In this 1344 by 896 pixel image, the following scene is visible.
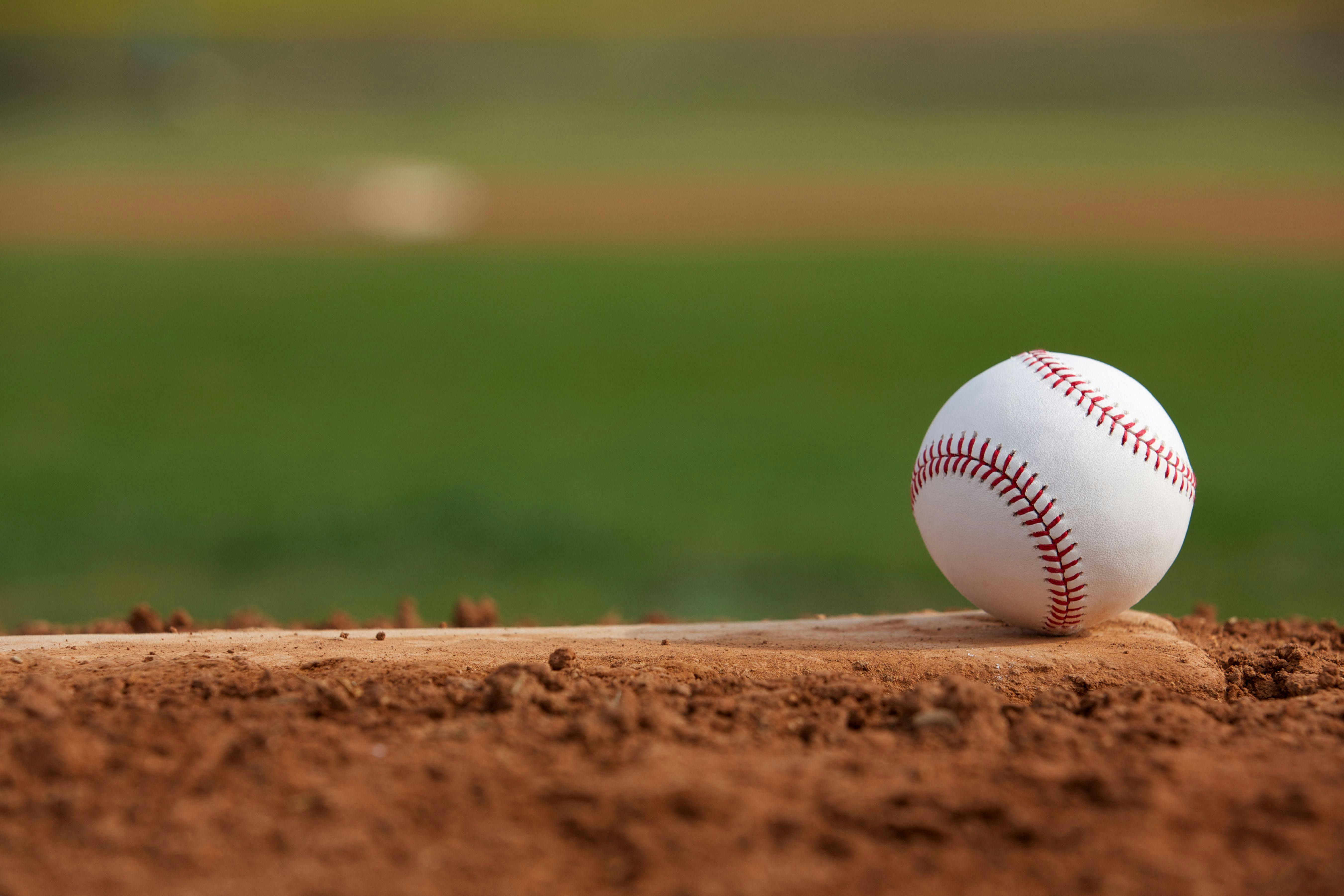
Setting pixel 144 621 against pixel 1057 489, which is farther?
pixel 144 621

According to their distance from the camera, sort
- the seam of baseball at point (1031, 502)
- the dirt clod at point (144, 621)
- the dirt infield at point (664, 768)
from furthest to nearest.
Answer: the dirt clod at point (144, 621), the seam of baseball at point (1031, 502), the dirt infield at point (664, 768)

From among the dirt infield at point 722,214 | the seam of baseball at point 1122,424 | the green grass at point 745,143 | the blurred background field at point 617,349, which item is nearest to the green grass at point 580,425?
the blurred background field at point 617,349

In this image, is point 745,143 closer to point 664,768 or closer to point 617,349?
point 617,349

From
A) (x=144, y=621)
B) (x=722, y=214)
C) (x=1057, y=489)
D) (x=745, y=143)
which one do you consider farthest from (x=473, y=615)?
(x=745, y=143)

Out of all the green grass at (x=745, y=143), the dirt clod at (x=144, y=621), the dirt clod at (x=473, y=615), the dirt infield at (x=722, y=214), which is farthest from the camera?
the green grass at (x=745, y=143)

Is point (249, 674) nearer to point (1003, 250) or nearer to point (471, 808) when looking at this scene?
point (471, 808)

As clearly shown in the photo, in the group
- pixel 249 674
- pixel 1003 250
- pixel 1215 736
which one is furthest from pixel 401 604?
pixel 1003 250

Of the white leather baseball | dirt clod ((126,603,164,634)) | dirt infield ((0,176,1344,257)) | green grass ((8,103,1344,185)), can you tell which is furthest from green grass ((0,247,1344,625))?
green grass ((8,103,1344,185))

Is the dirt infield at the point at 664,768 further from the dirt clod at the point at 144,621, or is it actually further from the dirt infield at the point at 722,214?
the dirt infield at the point at 722,214
